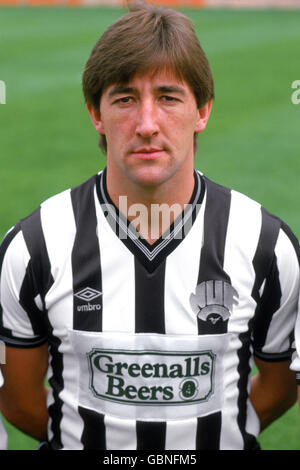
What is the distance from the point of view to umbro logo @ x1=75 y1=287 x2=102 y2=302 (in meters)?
2.26

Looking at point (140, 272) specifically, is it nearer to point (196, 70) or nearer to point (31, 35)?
point (196, 70)

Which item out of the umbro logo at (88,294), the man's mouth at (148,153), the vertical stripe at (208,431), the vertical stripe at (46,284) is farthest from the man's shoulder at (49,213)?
the vertical stripe at (208,431)

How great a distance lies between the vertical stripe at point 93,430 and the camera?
230cm

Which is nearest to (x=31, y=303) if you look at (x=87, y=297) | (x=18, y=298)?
(x=18, y=298)

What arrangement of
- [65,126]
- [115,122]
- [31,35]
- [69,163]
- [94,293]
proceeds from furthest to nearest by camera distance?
[31,35]
[65,126]
[69,163]
[94,293]
[115,122]

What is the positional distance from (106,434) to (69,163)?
16.7 feet

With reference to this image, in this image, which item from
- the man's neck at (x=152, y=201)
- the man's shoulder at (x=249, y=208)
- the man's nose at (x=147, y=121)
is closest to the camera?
the man's nose at (x=147, y=121)

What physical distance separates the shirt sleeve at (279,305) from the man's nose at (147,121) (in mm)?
505

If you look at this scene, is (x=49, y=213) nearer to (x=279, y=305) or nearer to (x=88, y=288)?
(x=88, y=288)

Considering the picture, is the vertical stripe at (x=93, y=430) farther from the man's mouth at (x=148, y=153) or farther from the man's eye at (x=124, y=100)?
the man's eye at (x=124, y=100)

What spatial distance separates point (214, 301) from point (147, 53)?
699mm

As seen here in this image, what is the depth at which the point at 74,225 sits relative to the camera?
232 centimetres

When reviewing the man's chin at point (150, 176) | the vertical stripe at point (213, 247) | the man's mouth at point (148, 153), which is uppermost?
the man's mouth at point (148, 153)
